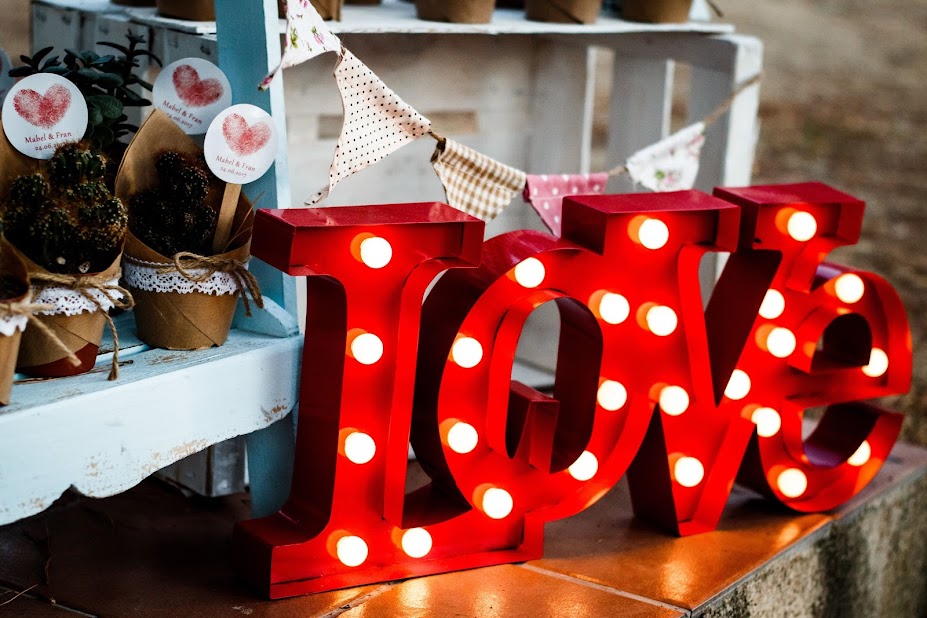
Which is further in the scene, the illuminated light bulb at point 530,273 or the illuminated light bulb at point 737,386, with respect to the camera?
Result: the illuminated light bulb at point 737,386

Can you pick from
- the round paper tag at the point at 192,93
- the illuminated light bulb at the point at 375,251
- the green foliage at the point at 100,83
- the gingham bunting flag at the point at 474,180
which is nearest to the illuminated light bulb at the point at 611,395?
the gingham bunting flag at the point at 474,180

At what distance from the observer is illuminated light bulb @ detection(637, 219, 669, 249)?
70.7 inches

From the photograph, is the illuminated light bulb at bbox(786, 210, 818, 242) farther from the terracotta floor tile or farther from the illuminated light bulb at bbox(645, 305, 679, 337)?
the terracotta floor tile

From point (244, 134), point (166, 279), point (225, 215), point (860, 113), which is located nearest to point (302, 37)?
point (244, 134)

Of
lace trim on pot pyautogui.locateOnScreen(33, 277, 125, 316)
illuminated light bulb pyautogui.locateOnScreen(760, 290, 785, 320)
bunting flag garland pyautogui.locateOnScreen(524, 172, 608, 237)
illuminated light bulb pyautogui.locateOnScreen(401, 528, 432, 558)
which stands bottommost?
illuminated light bulb pyautogui.locateOnScreen(401, 528, 432, 558)

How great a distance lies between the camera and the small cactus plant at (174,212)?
5.23 ft

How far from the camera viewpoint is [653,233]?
1802 mm

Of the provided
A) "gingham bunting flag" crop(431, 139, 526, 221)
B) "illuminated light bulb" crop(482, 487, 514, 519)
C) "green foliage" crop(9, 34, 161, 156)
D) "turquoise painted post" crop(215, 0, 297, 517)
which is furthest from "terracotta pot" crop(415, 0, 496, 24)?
"illuminated light bulb" crop(482, 487, 514, 519)

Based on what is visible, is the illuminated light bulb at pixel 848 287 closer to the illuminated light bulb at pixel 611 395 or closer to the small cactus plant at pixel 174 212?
the illuminated light bulb at pixel 611 395

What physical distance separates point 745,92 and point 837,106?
274 inches

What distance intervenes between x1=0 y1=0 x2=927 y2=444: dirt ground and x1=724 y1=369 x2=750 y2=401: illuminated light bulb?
5.23 ft

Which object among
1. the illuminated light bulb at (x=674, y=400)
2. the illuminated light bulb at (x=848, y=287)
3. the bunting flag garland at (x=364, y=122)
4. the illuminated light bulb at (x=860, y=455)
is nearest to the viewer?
the bunting flag garland at (x=364, y=122)

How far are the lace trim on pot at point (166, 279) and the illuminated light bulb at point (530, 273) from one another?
46cm

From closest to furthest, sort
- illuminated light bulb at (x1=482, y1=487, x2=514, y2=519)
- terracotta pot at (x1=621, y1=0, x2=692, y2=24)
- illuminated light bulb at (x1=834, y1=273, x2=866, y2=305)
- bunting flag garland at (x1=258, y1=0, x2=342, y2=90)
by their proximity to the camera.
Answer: bunting flag garland at (x1=258, y1=0, x2=342, y2=90) < illuminated light bulb at (x1=482, y1=487, x2=514, y2=519) < illuminated light bulb at (x1=834, y1=273, x2=866, y2=305) < terracotta pot at (x1=621, y1=0, x2=692, y2=24)
